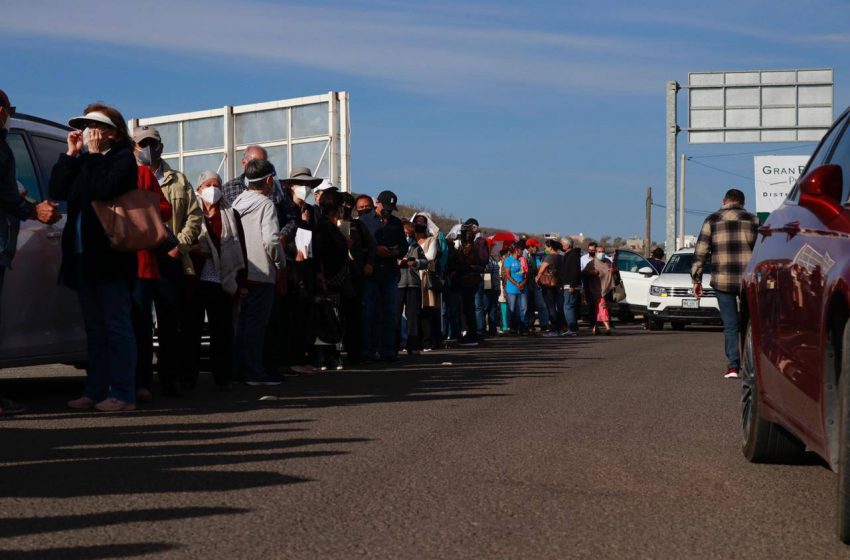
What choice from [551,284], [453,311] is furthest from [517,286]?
[453,311]

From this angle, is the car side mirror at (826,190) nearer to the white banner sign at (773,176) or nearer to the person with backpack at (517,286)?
the person with backpack at (517,286)

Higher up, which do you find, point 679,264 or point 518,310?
point 679,264

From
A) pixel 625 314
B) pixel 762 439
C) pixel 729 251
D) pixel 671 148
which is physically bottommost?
pixel 625 314

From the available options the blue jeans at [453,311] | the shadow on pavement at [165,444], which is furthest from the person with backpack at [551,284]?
the shadow on pavement at [165,444]

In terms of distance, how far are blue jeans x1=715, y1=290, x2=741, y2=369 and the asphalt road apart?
92.1 inches

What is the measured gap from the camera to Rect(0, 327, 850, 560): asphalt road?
4.94 m

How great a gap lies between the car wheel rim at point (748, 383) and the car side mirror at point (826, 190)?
1744 millimetres

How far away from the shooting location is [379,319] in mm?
15734

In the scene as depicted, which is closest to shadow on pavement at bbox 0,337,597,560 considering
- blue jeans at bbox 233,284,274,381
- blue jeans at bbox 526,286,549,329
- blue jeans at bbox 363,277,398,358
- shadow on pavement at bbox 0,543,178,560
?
shadow on pavement at bbox 0,543,178,560

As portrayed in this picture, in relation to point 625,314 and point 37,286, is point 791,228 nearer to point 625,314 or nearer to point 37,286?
point 37,286

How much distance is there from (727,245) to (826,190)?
Answer: 25.8 feet

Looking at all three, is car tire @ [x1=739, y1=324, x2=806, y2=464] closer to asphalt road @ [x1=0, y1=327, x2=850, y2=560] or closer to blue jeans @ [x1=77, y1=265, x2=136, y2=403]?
asphalt road @ [x1=0, y1=327, x2=850, y2=560]

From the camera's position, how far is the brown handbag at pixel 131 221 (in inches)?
362

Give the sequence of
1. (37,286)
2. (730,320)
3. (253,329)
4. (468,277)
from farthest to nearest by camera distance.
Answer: (468,277), (730,320), (253,329), (37,286)
